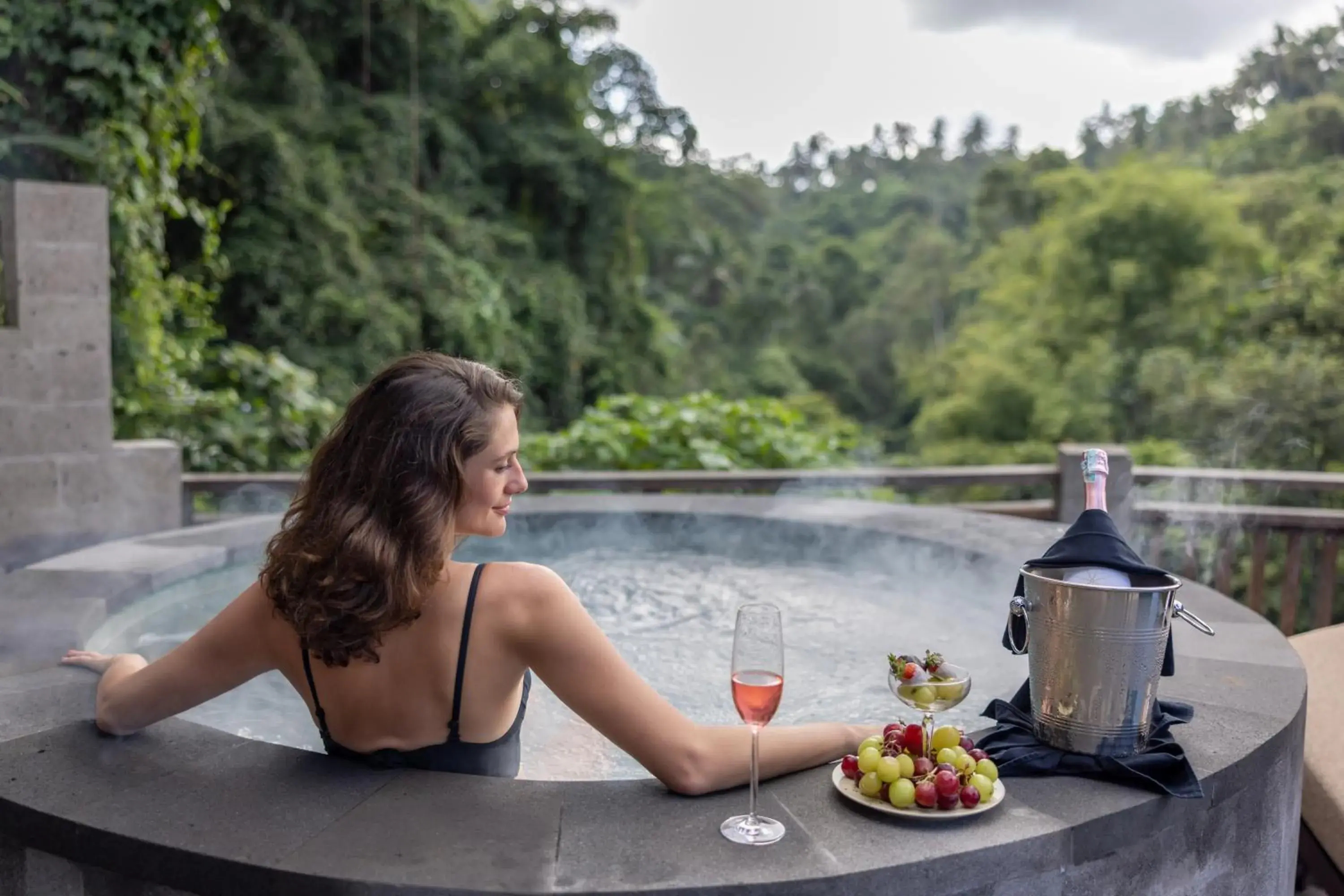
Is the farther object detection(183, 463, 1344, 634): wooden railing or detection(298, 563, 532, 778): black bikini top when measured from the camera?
detection(183, 463, 1344, 634): wooden railing

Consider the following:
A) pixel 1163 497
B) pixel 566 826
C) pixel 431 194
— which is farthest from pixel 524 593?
pixel 431 194

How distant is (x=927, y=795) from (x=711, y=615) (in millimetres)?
2316

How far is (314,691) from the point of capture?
1.61 m

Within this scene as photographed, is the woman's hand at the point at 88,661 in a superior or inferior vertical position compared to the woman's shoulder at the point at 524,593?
inferior

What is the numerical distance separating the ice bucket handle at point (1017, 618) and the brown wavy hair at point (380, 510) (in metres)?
0.84

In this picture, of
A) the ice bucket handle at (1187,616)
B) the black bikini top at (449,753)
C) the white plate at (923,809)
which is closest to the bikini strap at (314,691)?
the black bikini top at (449,753)

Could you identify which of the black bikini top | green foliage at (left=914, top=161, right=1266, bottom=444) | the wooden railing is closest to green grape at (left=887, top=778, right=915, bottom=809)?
the black bikini top

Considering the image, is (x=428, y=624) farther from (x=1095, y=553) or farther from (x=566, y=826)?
(x=1095, y=553)

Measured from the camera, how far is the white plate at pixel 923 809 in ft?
4.52

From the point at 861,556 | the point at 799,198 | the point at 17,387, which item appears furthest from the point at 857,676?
the point at 799,198

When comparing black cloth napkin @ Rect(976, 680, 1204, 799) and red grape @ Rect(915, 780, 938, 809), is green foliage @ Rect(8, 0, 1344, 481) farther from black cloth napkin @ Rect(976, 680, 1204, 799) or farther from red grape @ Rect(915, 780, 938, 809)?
red grape @ Rect(915, 780, 938, 809)

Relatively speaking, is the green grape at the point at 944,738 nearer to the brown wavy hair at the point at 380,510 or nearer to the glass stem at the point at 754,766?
the glass stem at the point at 754,766

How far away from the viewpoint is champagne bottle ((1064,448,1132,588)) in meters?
1.49

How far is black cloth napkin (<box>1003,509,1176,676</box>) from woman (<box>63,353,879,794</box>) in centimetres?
41
